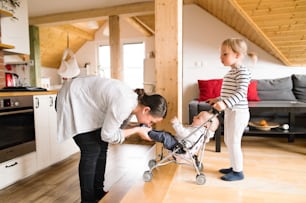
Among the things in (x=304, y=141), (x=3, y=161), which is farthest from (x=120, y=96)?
(x=304, y=141)

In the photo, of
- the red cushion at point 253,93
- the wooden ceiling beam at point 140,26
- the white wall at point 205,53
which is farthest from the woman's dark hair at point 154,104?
the wooden ceiling beam at point 140,26

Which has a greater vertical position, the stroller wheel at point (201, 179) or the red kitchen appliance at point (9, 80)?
the red kitchen appliance at point (9, 80)

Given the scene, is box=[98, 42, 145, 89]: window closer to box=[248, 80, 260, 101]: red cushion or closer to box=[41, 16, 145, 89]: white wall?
box=[41, 16, 145, 89]: white wall

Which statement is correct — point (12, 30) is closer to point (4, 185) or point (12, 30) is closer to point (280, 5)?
point (4, 185)

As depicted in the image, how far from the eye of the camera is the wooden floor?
1.56 metres

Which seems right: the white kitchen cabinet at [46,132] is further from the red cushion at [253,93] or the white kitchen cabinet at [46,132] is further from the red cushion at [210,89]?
the red cushion at [253,93]

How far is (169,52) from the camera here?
1964 mm

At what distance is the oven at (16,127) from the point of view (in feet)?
6.12

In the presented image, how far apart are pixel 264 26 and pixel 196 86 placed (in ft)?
4.91

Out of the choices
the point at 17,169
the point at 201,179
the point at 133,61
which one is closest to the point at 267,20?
the point at 201,179

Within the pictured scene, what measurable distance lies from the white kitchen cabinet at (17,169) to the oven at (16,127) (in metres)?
0.05

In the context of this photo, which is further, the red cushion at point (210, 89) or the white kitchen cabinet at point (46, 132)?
the red cushion at point (210, 89)

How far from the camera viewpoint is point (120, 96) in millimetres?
1230

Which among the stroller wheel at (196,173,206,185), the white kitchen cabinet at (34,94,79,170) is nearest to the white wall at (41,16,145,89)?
the white kitchen cabinet at (34,94,79,170)
